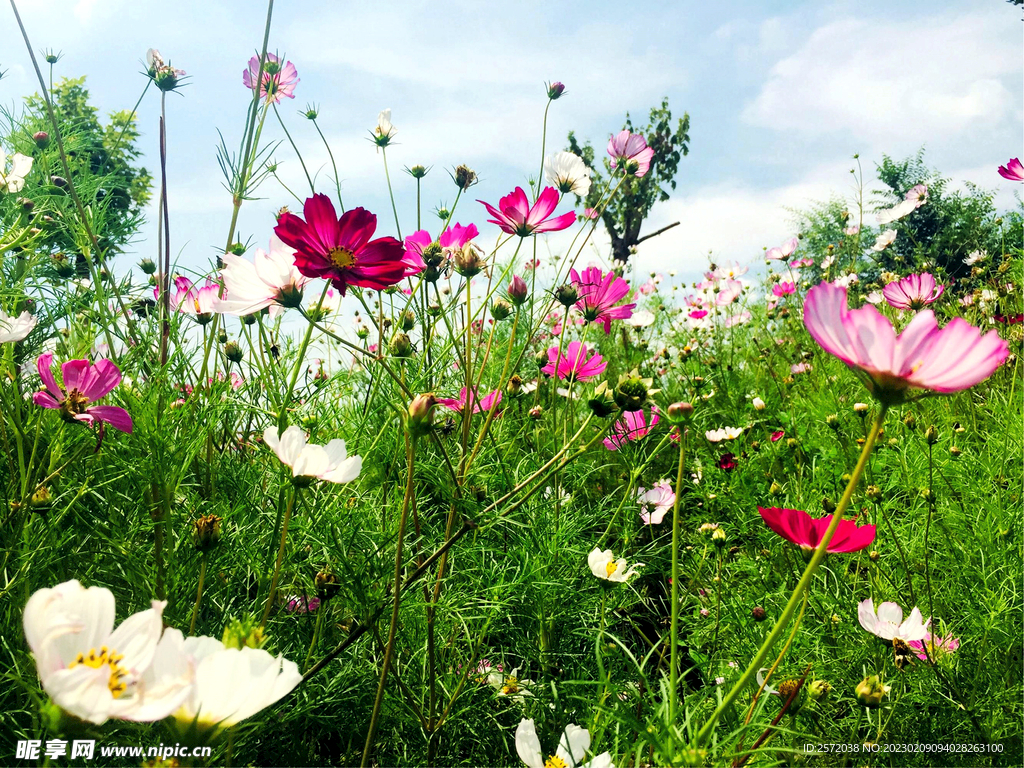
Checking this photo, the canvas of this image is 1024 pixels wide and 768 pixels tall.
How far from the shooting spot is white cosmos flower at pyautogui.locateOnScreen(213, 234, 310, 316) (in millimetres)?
623

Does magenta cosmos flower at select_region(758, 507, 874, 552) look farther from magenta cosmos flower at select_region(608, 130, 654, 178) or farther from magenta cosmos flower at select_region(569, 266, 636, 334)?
magenta cosmos flower at select_region(608, 130, 654, 178)

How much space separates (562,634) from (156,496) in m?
0.57

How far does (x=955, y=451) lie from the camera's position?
1.17 meters

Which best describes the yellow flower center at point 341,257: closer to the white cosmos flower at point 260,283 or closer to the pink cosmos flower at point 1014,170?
the white cosmos flower at point 260,283

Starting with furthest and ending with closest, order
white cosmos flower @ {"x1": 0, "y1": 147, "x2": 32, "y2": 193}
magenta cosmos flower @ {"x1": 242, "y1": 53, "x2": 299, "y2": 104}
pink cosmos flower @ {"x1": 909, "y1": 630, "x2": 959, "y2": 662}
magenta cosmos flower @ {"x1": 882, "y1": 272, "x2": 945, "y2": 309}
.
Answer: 1. magenta cosmos flower @ {"x1": 882, "y1": 272, "x2": 945, "y2": 309}
2. magenta cosmos flower @ {"x1": 242, "y1": 53, "x2": 299, "y2": 104}
3. white cosmos flower @ {"x1": 0, "y1": 147, "x2": 32, "y2": 193}
4. pink cosmos flower @ {"x1": 909, "y1": 630, "x2": 959, "y2": 662}

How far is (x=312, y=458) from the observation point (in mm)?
533

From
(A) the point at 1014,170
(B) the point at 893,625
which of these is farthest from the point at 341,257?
(A) the point at 1014,170

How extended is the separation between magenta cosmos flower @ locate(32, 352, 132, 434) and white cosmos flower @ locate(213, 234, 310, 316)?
149mm

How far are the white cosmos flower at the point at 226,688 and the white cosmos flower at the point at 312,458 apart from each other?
234 millimetres

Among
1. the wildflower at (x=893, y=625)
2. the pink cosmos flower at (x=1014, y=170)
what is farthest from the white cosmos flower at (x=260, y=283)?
the pink cosmos flower at (x=1014, y=170)

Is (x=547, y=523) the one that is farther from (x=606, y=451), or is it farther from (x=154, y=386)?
(x=606, y=451)

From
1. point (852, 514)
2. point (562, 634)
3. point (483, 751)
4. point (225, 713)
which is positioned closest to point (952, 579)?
point (852, 514)

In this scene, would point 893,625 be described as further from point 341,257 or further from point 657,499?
point 341,257

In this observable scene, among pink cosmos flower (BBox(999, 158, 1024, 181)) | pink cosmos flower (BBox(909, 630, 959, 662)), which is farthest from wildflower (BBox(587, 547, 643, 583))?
pink cosmos flower (BBox(999, 158, 1024, 181))
